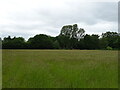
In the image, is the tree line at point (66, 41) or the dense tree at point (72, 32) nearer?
the tree line at point (66, 41)

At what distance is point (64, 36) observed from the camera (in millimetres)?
81125

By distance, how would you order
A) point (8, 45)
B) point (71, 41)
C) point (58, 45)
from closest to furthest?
1. point (8, 45)
2. point (58, 45)
3. point (71, 41)

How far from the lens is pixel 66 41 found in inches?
3073

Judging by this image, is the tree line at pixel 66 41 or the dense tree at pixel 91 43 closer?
the tree line at pixel 66 41

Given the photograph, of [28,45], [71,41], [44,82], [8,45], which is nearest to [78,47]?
[71,41]

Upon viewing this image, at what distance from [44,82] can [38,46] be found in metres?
63.5

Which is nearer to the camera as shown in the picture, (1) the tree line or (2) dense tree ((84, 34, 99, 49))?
(1) the tree line

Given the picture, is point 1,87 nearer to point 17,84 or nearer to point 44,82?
point 17,84

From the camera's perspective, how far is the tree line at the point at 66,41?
66.8 metres

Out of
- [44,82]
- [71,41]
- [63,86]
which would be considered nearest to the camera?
[63,86]

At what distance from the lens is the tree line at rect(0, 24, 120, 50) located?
66.8 m

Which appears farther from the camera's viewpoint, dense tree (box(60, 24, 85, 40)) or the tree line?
dense tree (box(60, 24, 85, 40))

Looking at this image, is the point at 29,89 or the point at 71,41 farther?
the point at 71,41

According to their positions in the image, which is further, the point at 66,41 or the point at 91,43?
the point at 66,41
